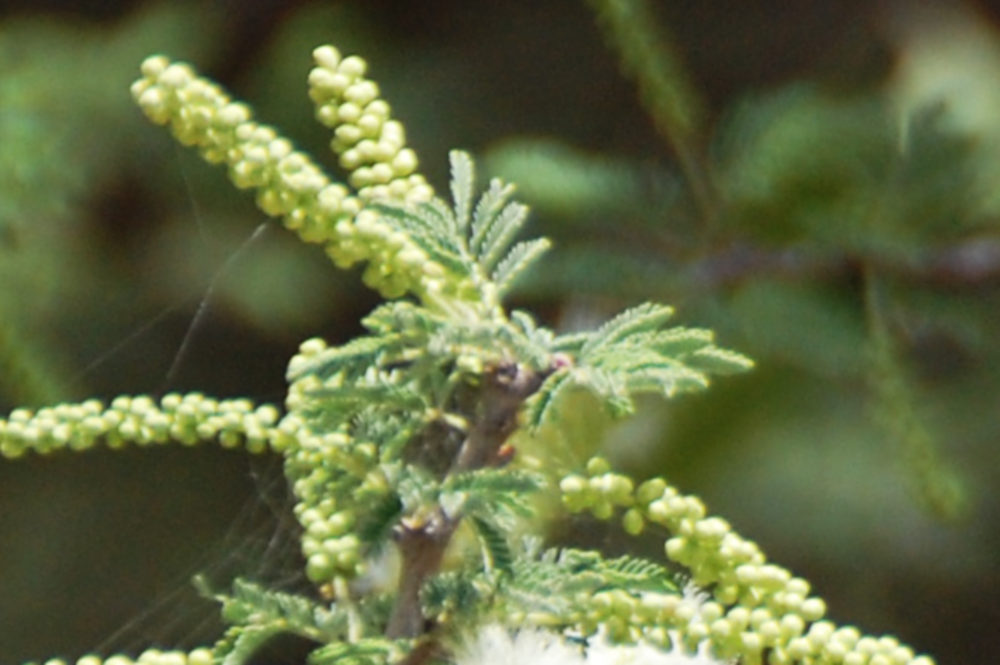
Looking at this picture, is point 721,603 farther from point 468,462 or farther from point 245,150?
point 245,150

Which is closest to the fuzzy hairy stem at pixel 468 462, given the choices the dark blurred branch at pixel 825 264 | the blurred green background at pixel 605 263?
the blurred green background at pixel 605 263

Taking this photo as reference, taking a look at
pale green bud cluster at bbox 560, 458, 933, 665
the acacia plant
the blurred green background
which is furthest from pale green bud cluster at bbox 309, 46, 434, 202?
the blurred green background

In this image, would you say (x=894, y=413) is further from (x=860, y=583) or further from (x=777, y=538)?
(x=860, y=583)

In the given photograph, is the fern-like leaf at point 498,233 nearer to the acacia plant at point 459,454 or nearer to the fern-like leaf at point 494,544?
the acacia plant at point 459,454

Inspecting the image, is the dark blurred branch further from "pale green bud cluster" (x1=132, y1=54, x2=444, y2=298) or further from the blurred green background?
"pale green bud cluster" (x1=132, y1=54, x2=444, y2=298)

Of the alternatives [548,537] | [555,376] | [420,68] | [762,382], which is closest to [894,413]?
[548,537]

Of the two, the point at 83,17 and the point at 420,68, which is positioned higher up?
the point at 420,68
